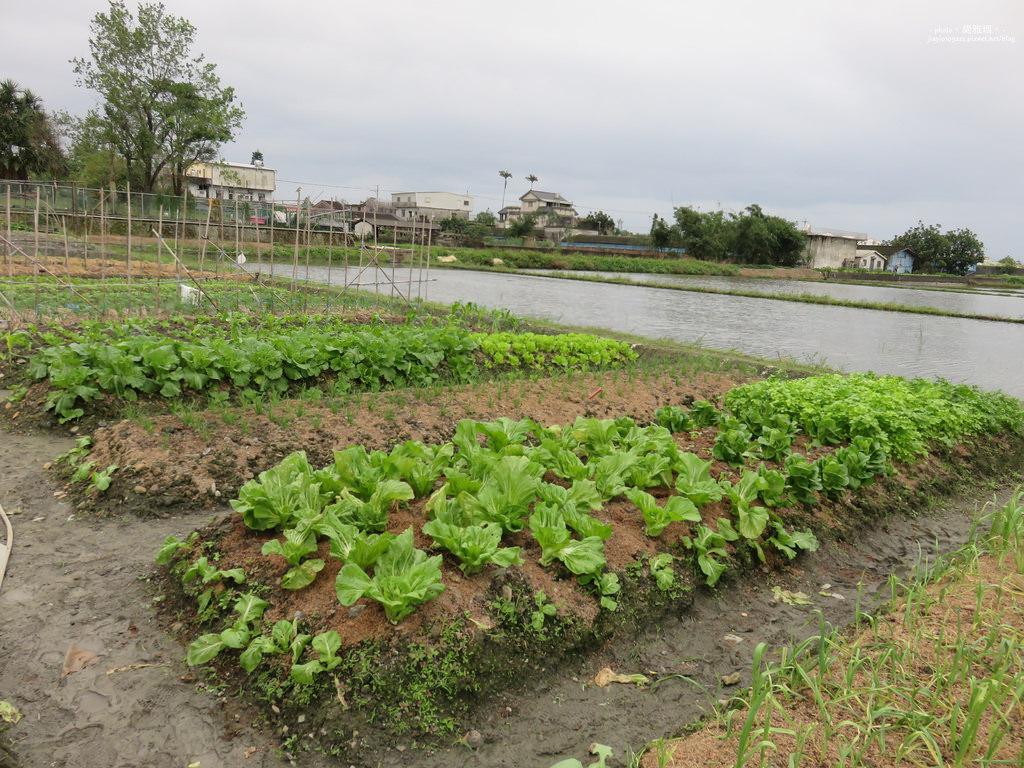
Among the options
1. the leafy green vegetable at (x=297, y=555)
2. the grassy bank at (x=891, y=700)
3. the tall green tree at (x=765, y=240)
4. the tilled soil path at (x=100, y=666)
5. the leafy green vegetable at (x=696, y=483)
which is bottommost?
the tilled soil path at (x=100, y=666)

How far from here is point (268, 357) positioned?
649 centimetres

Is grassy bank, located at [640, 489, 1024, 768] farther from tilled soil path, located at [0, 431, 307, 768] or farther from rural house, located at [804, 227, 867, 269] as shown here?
rural house, located at [804, 227, 867, 269]

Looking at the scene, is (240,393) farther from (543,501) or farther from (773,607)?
(773,607)

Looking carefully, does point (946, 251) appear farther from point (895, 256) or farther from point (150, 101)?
point (150, 101)

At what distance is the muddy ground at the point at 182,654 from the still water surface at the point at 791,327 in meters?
7.70

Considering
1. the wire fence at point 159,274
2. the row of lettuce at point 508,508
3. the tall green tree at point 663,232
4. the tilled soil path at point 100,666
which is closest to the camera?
the tilled soil path at point 100,666

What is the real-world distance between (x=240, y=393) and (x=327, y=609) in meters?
4.13

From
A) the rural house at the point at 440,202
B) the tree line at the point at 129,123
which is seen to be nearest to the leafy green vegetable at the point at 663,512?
the tree line at the point at 129,123

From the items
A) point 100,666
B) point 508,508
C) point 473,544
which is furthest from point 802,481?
point 100,666

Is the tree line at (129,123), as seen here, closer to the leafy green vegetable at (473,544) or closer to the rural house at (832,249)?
the leafy green vegetable at (473,544)

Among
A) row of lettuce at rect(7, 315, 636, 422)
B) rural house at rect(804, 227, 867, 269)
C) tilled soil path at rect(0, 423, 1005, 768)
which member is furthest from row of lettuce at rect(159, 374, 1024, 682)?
rural house at rect(804, 227, 867, 269)

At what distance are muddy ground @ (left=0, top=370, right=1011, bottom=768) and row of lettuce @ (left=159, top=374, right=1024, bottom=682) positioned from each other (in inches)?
9.2

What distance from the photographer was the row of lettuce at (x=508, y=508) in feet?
9.24

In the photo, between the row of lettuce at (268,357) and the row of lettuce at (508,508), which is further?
the row of lettuce at (268,357)
